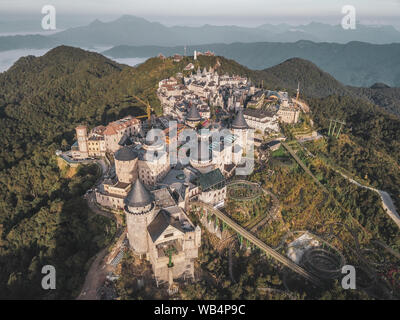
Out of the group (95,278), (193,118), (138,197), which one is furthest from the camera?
(193,118)

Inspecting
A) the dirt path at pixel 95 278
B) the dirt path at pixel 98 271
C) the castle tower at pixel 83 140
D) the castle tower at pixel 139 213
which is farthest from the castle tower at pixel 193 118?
the dirt path at pixel 95 278

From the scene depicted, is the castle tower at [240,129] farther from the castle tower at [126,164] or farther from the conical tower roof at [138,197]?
the conical tower roof at [138,197]

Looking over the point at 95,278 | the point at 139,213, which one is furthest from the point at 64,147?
the point at 139,213

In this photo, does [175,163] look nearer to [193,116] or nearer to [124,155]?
[124,155]

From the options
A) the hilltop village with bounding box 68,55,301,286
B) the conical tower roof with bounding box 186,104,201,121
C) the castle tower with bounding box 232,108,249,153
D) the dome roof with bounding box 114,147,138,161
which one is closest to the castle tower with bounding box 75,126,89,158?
the hilltop village with bounding box 68,55,301,286

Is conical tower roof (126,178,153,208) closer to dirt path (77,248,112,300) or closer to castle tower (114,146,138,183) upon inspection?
dirt path (77,248,112,300)

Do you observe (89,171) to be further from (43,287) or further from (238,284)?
(238,284)
